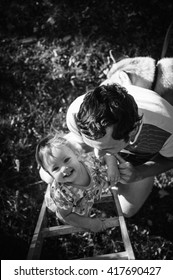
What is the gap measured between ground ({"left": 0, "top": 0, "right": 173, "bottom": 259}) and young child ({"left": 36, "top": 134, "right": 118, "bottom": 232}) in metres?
0.55

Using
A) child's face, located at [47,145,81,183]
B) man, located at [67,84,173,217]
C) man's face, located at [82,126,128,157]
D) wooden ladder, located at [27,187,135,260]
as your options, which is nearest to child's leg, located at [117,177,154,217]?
man, located at [67,84,173,217]

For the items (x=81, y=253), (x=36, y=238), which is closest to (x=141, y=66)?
(x=36, y=238)

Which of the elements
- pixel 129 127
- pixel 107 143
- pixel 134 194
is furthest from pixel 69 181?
pixel 134 194

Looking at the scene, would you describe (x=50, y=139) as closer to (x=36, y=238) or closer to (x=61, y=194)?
(x=61, y=194)

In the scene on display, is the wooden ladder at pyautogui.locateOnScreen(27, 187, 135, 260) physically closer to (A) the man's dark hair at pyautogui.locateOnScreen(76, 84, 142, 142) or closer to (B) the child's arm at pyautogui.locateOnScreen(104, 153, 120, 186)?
(B) the child's arm at pyautogui.locateOnScreen(104, 153, 120, 186)

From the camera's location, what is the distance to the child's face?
1.75 metres

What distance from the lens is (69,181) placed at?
6.00ft

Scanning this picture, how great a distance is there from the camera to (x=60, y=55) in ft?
9.92

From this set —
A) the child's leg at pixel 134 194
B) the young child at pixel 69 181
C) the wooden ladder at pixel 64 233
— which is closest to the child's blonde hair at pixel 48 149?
A: the young child at pixel 69 181

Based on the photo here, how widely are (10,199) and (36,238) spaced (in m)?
0.63

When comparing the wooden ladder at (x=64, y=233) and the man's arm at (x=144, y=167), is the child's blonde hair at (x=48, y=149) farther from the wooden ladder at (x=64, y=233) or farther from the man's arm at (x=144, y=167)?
the wooden ladder at (x=64, y=233)

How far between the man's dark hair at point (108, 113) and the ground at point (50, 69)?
1.12 m

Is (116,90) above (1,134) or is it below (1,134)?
above

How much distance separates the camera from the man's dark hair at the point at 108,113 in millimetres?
1518
